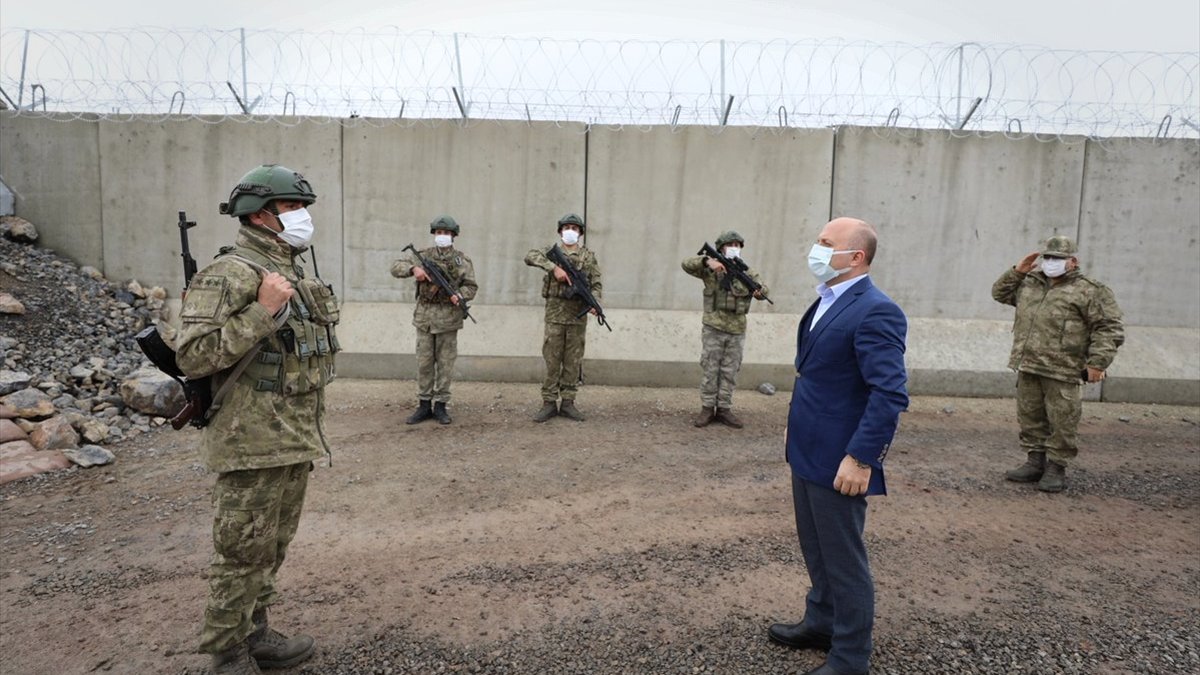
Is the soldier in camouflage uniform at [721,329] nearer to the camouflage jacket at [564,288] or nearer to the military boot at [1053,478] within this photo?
the camouflage jacket at [564,288]

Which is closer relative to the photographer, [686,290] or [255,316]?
[255,316]

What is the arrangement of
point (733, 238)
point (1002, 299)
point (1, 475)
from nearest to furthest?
1. point (1, 475)
2. point (1002, 299)
3. point (733, 238)

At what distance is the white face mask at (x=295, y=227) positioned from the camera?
237cm

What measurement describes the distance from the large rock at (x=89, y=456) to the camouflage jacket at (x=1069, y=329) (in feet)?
21.0

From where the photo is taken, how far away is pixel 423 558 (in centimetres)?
338

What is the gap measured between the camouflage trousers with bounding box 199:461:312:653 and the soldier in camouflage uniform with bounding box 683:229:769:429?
417 cm

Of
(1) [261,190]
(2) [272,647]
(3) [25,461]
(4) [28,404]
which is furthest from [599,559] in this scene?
(4) [28,404]

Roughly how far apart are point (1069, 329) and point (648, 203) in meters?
4.17

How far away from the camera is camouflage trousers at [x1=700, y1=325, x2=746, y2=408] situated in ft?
20.0

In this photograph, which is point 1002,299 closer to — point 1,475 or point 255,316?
point 255,316

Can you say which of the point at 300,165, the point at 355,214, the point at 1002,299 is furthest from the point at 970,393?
the point at 300,165

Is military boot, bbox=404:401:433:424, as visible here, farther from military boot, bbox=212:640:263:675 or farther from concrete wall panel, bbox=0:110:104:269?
concrete wall panel, bbox=0:110:104:269

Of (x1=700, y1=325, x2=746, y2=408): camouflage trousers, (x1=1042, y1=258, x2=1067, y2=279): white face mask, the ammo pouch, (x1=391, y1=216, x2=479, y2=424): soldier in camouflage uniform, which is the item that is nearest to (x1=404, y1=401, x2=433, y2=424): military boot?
(x1=391, y1=216, x2=479, y2=424): soldier in camouflage uniform

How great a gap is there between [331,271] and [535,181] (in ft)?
8.09
